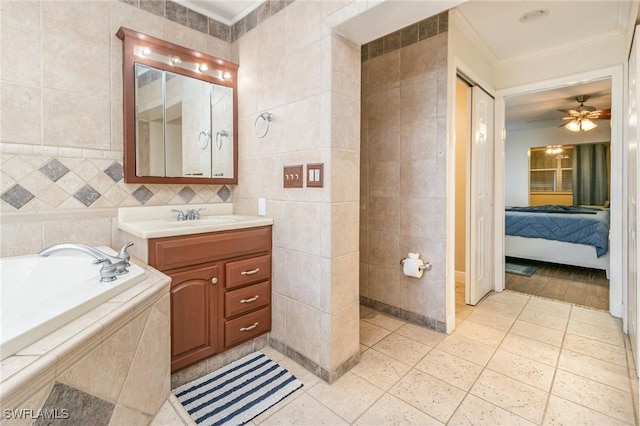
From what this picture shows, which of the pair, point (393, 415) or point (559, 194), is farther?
point (559, 194)

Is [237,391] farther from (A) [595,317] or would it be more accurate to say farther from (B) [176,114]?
(A) [595,317]

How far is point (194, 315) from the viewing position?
1715mm

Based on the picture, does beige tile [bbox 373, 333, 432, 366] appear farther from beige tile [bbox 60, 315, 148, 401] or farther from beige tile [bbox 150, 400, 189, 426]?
beige tile [bbox 60, 315, 148, 401]

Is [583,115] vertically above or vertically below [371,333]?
above

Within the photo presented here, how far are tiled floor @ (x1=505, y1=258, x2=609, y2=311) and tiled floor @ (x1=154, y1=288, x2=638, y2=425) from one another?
53 cm

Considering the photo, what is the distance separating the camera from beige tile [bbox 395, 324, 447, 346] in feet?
7.24

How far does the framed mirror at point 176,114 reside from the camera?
1.96m

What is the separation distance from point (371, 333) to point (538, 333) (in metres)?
1.28

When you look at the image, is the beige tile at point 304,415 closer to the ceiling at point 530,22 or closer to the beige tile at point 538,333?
the beige tile at point 538,333

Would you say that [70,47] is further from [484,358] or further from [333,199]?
[484,358]

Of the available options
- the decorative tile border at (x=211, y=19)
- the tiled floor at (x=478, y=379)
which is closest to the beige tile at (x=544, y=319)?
the tiled floor at (x=478, y=379)

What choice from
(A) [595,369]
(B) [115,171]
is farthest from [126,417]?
(A) [595,369]

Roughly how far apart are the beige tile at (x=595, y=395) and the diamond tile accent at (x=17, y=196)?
305cm

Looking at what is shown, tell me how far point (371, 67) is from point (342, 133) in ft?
4.43
